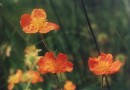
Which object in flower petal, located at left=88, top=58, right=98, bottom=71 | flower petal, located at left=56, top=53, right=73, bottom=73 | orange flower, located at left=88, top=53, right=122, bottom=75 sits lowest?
orange flower, located at left=88, top=53, right=122, bottom=75

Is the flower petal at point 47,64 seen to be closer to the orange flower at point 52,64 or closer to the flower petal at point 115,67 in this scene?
the orange flower at point 52,64

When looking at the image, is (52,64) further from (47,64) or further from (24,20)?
(24,20)

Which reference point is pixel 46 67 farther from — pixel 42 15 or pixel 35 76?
pixel 35 76

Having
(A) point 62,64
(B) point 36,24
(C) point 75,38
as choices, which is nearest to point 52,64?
(A) point 62,64

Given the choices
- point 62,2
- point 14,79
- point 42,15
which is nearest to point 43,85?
point 14,79

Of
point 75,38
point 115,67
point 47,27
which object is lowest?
point 75,38

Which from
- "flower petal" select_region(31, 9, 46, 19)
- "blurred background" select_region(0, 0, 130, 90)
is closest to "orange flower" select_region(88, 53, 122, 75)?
"flower petal" select_region(31, 9, 46, 19)

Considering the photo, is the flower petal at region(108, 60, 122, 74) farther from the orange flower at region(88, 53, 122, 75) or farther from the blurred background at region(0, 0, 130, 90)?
the blurred background at region(0, 0, 130, 90)
